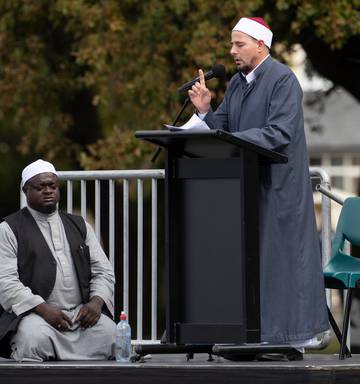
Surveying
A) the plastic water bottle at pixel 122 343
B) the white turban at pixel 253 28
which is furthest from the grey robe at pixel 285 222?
the plastic water bottle at pixel 122 343

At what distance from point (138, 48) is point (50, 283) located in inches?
352

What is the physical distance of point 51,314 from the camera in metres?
9.14

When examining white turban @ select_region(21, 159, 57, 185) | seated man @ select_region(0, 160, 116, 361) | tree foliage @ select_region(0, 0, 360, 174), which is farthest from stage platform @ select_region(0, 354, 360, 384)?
tree foliage @ select_region(0, 0, 360, 174)

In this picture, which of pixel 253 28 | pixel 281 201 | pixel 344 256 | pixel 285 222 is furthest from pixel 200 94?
pixel 344 256

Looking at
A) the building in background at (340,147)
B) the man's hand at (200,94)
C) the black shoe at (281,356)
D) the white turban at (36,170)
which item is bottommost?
the black shoe at (281,356)

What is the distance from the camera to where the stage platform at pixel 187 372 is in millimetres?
8172

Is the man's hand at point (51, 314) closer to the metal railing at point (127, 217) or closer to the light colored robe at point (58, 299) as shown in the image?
the light colored robe at point (58, 299)

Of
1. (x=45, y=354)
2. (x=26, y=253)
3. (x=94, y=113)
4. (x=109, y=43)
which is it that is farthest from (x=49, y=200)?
(x=94, y=113)

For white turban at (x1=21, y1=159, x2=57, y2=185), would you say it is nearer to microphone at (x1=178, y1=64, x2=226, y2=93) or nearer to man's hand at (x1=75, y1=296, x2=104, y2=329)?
man's hand at (x1=75, y1=296, x2=104, y2=329)

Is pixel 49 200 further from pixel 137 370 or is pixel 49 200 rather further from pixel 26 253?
pixel 137 370

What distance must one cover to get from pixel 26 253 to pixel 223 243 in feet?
4.80

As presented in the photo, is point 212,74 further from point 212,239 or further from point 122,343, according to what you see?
point 122,343

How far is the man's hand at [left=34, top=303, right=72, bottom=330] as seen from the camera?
9141 millimetres

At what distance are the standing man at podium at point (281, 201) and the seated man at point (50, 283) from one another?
1218mm
